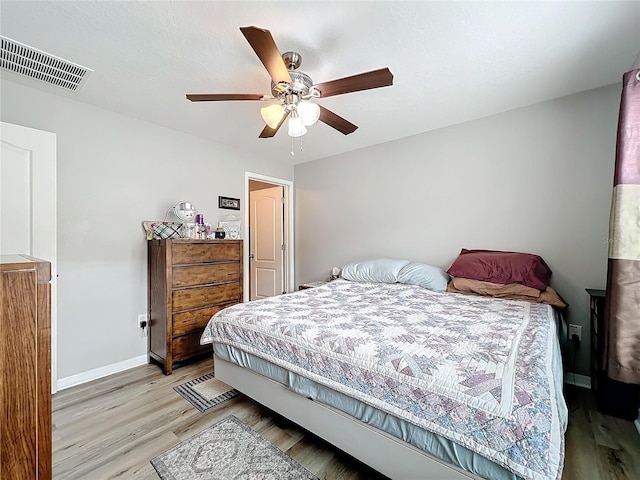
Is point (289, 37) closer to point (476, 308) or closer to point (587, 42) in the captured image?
point (587, 42)

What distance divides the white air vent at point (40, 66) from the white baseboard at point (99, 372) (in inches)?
92.6

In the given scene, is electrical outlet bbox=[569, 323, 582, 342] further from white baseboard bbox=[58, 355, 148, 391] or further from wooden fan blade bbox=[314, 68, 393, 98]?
white baseboard bbox=[58, 355, 148, 391]

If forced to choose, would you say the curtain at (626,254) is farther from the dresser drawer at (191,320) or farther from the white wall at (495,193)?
the dresser drawer at (191,320)

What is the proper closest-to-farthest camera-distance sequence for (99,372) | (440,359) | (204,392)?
(440,359) < (204,392) < (99,372)

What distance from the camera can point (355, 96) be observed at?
2346 mm

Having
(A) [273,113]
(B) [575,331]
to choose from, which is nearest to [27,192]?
(A) [273,113]

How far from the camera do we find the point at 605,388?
190 centimetres

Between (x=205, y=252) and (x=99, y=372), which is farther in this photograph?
(x=205, y=252)

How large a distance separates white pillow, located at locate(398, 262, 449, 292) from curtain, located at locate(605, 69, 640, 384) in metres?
1.24

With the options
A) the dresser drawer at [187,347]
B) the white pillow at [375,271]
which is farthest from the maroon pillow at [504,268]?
the dresser drawer at [187,347]

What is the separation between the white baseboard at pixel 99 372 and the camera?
2.33m

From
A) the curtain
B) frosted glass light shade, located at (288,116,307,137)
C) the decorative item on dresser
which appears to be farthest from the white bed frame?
frosted glass light shade, located at (288,116,307,137)

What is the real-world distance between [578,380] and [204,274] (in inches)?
136

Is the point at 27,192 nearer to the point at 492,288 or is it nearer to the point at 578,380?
the point at 492,288
